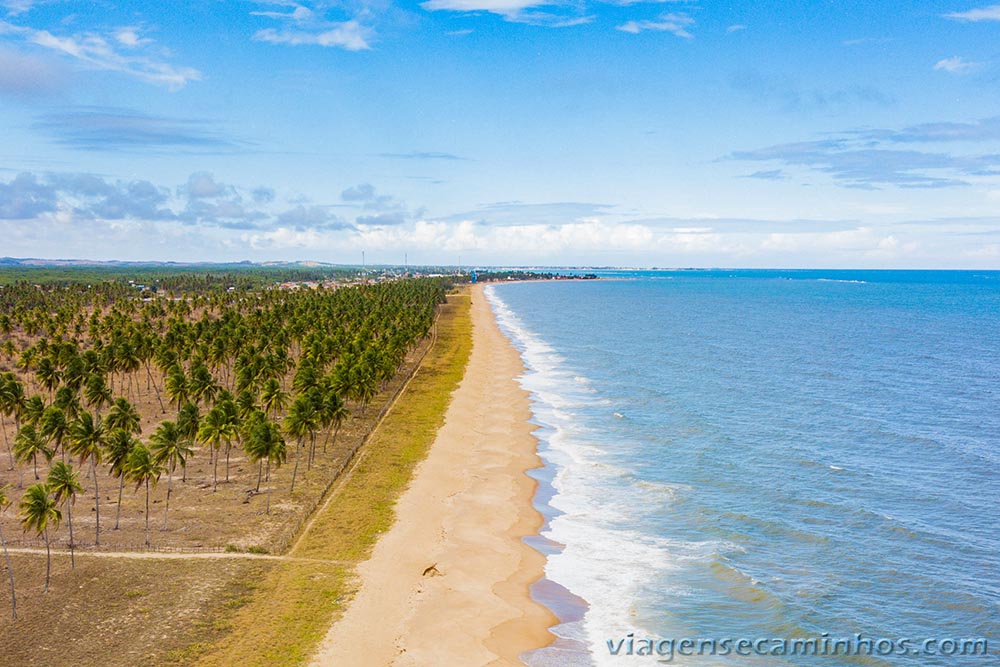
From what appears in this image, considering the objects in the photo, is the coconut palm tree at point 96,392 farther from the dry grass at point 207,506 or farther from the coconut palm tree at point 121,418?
the coconut palm tree at point 121,418

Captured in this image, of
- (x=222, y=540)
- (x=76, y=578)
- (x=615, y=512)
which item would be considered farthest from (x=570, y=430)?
(x=76, y=578)

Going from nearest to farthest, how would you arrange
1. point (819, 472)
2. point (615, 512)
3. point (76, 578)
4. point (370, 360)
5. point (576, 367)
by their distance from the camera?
point (76, 578)
point (615, 512)
point (819, 472)
point (370, 360)
point (576, 367)

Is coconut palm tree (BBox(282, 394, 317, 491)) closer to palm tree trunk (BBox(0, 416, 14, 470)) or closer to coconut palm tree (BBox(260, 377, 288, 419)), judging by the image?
coconut palm tree (BBox(260, 377, 288, 419))

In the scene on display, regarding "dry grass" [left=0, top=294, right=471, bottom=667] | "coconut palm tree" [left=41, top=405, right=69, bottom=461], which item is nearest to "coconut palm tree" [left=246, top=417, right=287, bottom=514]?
"dry grass" [left=0, top=294, right=471, bottom=667]

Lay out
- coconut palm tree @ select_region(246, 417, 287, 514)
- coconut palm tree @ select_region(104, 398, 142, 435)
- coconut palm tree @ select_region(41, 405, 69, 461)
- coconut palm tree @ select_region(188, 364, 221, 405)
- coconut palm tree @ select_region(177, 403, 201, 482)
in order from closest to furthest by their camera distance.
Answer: coconut palm tree @ select_region(246, 417, 287, 514) → coconut palm tree @ select_region(41, 405, 69, 461) → coconut palm tree @ select_region(177, 403, 201, 482) → coconut palm tree @ select_region(104, 398, 142, 435) → coconut palm tree @ select_region(188, 364, 221, 405)

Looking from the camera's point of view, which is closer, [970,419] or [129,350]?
[970,419]

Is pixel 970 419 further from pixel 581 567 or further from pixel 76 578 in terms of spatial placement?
pixel 76 578
